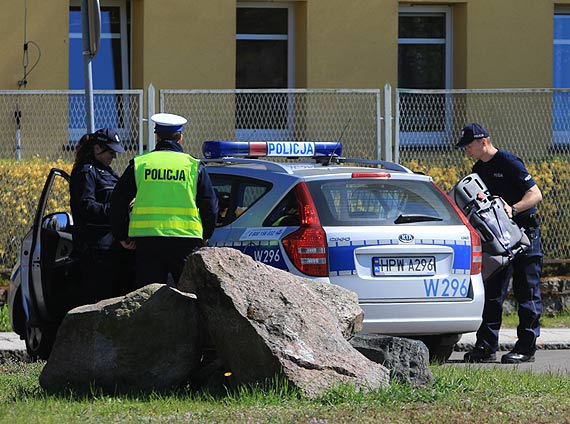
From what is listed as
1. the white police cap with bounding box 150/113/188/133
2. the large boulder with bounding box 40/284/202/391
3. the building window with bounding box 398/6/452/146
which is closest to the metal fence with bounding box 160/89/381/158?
the building window with bounding box 398/6/452/146

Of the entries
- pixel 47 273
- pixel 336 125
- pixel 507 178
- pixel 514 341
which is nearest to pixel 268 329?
pixel 47 273

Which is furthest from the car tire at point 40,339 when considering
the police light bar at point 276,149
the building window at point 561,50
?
the building window at point 561,50

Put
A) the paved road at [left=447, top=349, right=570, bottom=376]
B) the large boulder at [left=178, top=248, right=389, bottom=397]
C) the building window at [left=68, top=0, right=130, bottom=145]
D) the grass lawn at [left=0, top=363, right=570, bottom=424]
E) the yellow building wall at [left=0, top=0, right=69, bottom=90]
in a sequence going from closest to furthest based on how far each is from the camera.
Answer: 1. the grass lawn at [left=0, top=363, right=570, bottom=424]
2. the large boulder at [left=178, top=248, right=389, bottom=397]
3. the paved road at [left=447, top=349, right=570, bottom=376]
4. the yellow building wall at [left=0, top=0, right=69, bottom=90]
5. the building window at [left=68, top=0, right=130, bottom=145]

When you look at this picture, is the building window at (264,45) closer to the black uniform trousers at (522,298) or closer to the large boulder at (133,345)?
the black uniform trousers at (522,298)

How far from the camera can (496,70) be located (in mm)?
16906

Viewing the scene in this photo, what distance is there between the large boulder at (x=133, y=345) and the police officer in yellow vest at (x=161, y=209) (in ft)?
2.79

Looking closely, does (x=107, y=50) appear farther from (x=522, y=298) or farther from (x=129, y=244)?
(x=129, y=244)

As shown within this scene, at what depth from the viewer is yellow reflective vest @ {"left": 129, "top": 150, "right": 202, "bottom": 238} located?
8.07 m

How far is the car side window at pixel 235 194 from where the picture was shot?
9266mm

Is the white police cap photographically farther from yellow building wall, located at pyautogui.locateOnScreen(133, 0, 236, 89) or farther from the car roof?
yellow building wall, located at pyautogui.locateOnScreen(133, 0, 236, 89)

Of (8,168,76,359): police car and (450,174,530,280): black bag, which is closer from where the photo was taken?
(8,168,76,359): police car

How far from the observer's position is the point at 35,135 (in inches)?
528

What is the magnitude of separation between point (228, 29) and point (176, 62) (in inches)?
31.9

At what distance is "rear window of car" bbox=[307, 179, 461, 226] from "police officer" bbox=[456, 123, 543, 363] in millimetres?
993
